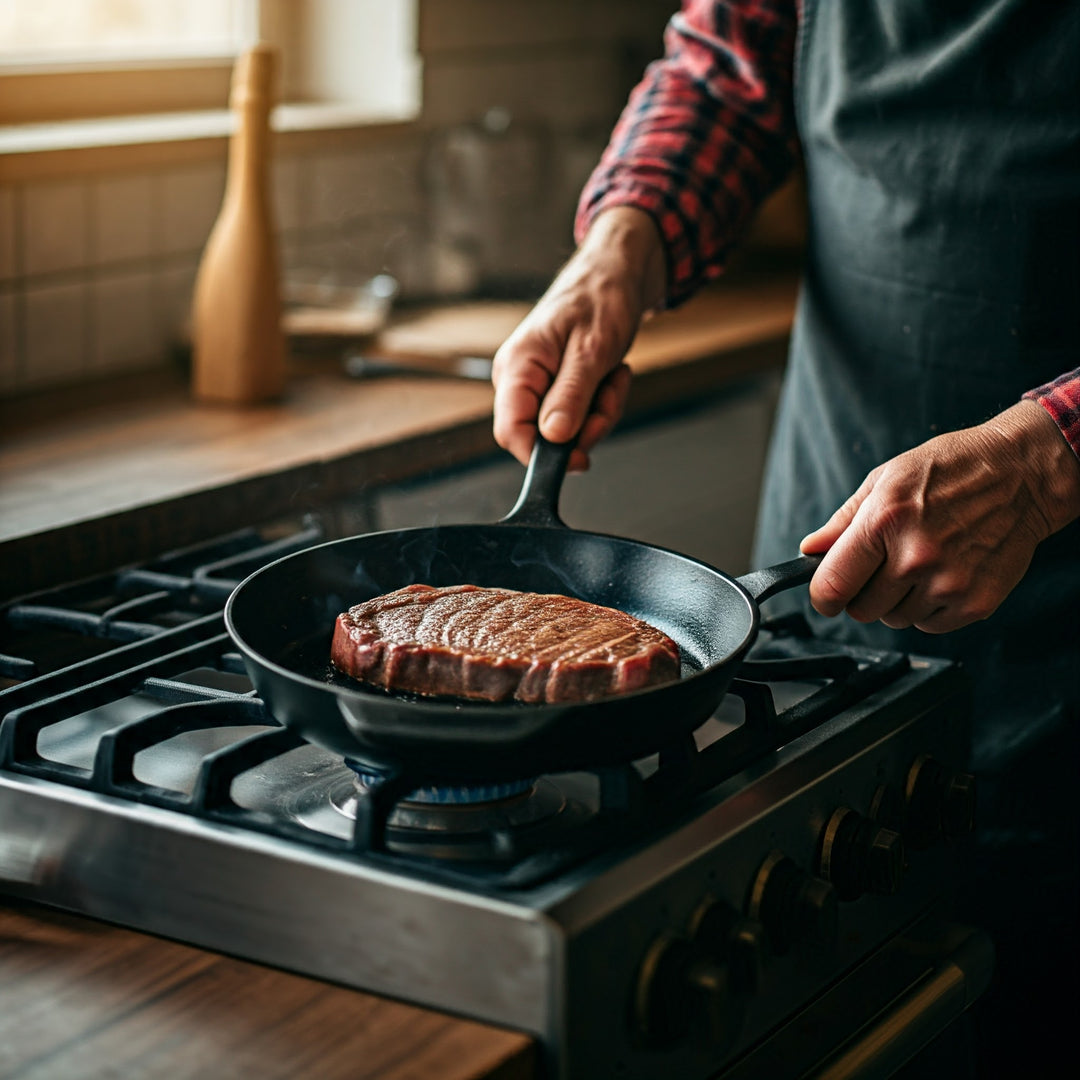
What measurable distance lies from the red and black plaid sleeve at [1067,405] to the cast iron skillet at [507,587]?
0.72 feet

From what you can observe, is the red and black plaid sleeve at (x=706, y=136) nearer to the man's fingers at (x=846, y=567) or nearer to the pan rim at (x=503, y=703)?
the pan rim at (x=503, y=703)

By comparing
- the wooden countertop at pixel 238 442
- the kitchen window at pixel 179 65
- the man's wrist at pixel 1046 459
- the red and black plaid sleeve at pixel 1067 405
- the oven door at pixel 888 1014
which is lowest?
the oven door at pixel 888 1014

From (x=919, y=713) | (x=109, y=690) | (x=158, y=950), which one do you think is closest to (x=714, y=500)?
(x=919, y=713)

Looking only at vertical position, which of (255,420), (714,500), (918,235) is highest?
(918,235)

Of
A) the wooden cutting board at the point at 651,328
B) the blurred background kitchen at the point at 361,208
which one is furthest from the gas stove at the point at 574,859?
the wooden cutting board at the point at 651,328

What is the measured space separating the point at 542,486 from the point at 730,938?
44 centimetres

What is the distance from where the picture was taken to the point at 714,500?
2389mm

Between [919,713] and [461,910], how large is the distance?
45 cm

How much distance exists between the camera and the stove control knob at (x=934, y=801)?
105 cm

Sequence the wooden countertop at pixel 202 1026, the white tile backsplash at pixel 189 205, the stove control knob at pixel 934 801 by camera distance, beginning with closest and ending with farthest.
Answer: the wooden countertop at pixel 202 1026 → the stove control knob at pixel 934 801 → the white tile backsplash at pixel 189 205

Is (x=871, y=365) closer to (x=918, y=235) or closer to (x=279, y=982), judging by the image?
(x=918, y=235)

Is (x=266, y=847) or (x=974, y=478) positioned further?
(x=974, y=478)

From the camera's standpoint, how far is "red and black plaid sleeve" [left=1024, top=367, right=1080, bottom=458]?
1067 mm

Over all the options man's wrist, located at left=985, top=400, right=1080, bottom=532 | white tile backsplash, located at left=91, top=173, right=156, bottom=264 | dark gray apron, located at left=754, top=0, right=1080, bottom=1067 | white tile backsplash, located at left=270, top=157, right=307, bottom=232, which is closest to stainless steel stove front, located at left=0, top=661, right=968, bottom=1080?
man's wrist, located at left=985, top=400, right=1080, bottom=532
